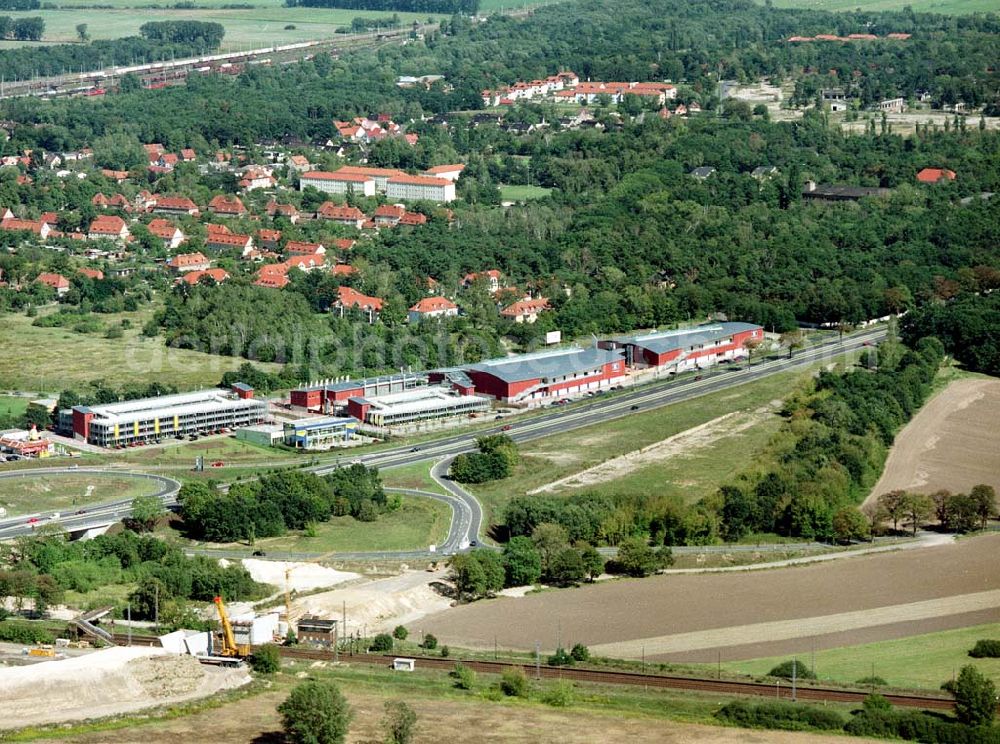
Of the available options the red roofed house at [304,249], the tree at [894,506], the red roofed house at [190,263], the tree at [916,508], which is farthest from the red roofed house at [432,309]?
the tree at [916,508]

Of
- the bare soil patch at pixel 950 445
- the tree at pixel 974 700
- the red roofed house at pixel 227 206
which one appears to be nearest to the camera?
the tree at pixel 974 700

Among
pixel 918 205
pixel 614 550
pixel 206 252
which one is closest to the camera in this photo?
pixel 614 550

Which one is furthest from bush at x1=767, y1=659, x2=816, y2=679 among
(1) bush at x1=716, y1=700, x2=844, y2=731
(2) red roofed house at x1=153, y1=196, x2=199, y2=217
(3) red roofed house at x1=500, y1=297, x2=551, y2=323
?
(2) red roofed house at x1=153, y1=196, x2=199, y2=217

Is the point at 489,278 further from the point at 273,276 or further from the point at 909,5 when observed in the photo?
the point at 909,5

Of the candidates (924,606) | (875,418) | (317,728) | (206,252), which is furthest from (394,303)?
(317,728)

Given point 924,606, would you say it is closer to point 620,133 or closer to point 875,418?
point 875,418

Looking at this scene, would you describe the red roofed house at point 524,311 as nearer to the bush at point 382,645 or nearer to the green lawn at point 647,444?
the green lawn at point 647,444

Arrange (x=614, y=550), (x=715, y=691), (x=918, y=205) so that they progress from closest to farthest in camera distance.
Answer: (x=715, y=691)
(x=614, y=550)
(x=918, y=205)
